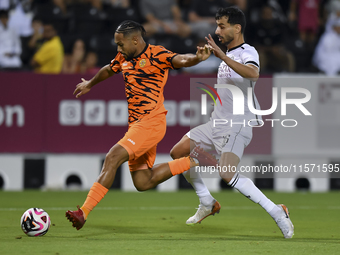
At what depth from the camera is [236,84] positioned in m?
5.93

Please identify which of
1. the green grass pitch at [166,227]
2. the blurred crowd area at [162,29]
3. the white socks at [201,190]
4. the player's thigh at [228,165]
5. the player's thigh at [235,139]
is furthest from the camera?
the blurred crowd area at [162,29]

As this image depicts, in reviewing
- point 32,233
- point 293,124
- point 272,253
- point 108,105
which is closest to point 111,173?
point 32,233

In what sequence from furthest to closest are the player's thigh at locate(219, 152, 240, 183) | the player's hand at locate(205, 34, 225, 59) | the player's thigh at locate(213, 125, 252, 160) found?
the player's thigh at locate(213, 125, 252, 160) < the player's thigh at locate(219, 152, 240, 183) < the player's hand at locate(205, 34, 225, 59)

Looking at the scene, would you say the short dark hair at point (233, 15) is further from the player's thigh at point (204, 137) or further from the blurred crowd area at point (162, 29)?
the blurred crowd area at point (162, 29)

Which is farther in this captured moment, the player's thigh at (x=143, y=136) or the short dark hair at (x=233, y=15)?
the short dark hair at (x=233, y=15)

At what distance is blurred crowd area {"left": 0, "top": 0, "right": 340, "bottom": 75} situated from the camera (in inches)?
471

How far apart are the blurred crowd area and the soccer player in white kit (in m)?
5.35

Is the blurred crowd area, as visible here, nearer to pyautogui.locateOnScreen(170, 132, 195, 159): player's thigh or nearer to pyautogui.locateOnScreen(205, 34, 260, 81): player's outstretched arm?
pyautogui.locateOnScreen(170, 132, 195, 159): player's thigh

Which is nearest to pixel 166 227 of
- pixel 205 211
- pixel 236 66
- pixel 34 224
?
pixel 205 211

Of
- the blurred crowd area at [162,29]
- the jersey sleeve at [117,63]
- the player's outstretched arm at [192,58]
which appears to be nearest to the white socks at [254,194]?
the player's outstretched arm at [192,58]

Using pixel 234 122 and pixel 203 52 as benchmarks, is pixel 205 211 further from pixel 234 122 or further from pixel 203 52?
pixel 203 52

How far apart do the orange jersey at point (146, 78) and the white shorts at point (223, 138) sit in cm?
64

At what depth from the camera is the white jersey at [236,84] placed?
18.8 ft

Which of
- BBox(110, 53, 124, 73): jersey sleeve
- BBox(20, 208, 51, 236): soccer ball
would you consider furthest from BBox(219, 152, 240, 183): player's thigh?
BBox(20, 208, 51, 236): soccer ball
